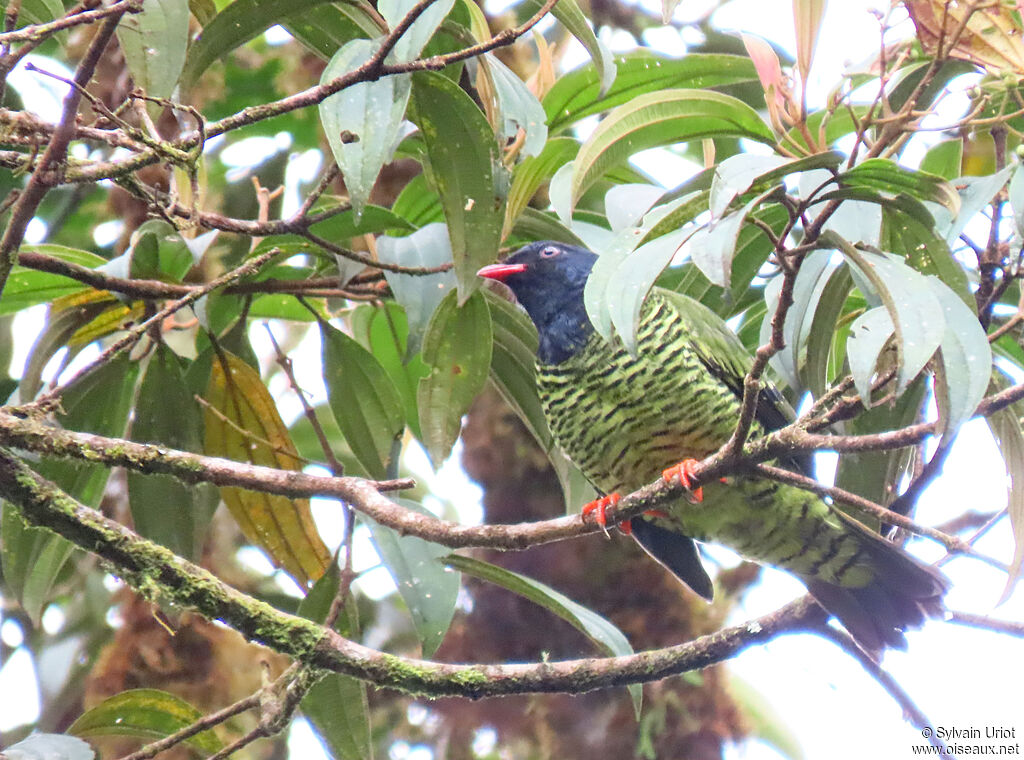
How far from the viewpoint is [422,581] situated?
268cm

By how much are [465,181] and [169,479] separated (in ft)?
4.00

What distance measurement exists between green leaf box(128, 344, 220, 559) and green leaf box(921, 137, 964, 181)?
87.3 inches

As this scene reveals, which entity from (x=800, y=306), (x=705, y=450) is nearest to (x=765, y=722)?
(x=705, y=450)

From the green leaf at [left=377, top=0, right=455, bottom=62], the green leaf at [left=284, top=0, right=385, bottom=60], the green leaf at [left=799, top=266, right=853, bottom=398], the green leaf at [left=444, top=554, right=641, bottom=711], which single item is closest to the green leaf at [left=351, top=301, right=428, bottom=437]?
the green leaf at [left=444, top=554, right=641, bottom=711]

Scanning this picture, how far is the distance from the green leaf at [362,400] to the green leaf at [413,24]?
1143 mm

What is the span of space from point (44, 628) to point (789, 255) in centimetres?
408

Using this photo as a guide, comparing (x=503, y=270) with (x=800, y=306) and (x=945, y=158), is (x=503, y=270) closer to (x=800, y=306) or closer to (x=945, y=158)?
(x=945, y=158)

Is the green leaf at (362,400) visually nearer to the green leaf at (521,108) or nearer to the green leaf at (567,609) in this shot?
the green leaf at (567,609)

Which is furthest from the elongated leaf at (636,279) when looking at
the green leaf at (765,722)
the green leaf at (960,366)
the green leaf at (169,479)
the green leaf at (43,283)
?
the green leaf at (765,722)

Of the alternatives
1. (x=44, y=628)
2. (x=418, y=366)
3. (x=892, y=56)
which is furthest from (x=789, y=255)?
(x=44, y=628)

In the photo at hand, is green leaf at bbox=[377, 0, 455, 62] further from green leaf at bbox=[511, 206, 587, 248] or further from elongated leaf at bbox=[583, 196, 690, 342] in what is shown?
green leaf at bbox=[511, 206, 587, 248]

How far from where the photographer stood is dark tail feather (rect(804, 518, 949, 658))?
310cm

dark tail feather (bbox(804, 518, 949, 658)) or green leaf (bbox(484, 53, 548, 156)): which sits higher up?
green leaf (bbox(484, 53, 548, 156))

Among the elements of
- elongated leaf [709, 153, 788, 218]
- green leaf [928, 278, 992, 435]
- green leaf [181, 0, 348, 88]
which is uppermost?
green leaf [181, 0, 348, 88]
